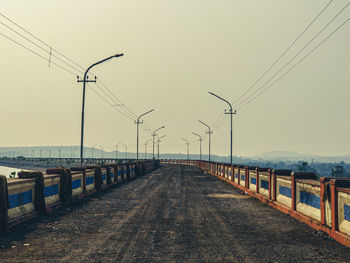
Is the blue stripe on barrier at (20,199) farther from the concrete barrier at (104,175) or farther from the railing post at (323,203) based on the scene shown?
the concrete barrier at (104,175)

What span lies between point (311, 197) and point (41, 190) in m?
8.55

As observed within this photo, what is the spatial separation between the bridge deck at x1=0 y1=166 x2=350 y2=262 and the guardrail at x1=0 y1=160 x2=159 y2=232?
43cm

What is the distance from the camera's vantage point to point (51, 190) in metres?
13.3

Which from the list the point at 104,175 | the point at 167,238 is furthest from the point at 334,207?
the point at 104,175

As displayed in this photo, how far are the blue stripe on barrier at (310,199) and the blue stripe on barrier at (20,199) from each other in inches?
338

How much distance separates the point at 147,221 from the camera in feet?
36.0

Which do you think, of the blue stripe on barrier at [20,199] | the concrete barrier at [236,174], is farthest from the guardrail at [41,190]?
the concrete barrier at [236,174]

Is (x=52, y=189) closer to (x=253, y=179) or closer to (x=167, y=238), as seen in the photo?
(x=167, y=238)

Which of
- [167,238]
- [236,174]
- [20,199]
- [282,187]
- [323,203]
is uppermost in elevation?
[236,174]

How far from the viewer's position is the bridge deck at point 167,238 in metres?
7.17

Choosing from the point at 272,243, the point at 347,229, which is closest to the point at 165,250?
the point at 272,243

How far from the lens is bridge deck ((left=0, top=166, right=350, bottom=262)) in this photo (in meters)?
7.17

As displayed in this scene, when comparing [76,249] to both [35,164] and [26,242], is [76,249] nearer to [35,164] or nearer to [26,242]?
[26,242]

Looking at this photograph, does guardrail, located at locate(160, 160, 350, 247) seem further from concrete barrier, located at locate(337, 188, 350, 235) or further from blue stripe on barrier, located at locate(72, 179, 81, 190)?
blue stripe on barrier, located at locate(72, 179, 81, 190)
